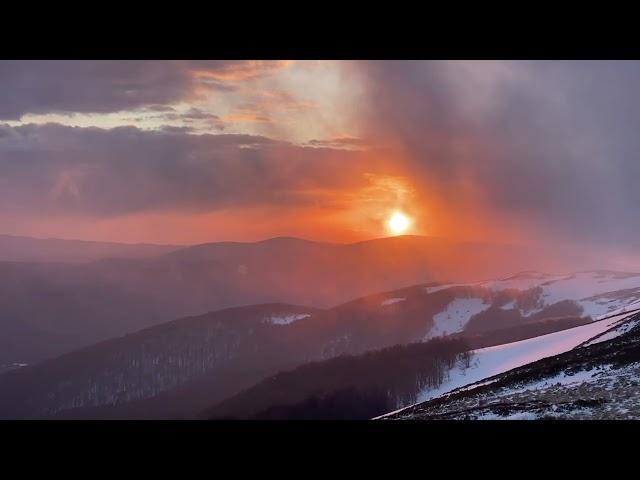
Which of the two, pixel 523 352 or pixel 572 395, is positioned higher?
pixel 523 352

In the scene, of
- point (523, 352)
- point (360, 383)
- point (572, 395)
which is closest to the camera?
point (572, 395)

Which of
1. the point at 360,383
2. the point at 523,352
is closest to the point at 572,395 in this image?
the point at 523,352

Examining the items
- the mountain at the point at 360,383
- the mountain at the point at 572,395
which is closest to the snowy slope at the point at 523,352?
the mountain at the point at 360,383

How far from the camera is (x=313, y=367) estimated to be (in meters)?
153

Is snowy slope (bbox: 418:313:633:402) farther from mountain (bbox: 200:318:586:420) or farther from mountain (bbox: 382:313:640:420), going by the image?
mountain (bbox: 382:313:640:420)

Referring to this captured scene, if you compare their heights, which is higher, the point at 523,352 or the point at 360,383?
the point at 360,383

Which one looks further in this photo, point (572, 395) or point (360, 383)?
point (360, 383)

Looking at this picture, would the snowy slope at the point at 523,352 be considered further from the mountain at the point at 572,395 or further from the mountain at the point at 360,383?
the mountain at the point at 572,395

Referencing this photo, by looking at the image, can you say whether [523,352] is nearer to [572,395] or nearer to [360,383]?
[360,383]

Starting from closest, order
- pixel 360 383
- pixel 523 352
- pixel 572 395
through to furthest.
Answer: pixel 572 395
pixel 523 352
pixel 360 383

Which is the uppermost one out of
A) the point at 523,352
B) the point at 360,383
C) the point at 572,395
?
the point at 360,383
